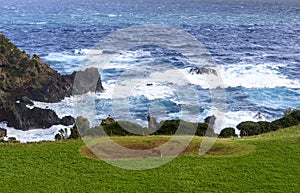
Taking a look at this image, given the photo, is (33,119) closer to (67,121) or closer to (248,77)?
(67,121)

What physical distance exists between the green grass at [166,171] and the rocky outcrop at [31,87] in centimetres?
1958

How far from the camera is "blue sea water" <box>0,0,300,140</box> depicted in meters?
51.0

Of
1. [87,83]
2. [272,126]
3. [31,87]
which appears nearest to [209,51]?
[87,83]

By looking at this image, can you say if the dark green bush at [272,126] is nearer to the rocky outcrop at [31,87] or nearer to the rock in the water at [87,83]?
the rocky outcrop at [31,87]

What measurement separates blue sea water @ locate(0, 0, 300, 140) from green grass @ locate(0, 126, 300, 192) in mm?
20203

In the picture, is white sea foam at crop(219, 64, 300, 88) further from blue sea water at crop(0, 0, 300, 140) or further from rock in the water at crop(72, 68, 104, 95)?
rock in the water at crop(72, 68, 104, 95)

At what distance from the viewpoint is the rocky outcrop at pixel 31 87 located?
4503 cm

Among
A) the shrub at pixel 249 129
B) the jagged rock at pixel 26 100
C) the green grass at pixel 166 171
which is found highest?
the green grass at pixel 166 171

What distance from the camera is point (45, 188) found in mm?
20406

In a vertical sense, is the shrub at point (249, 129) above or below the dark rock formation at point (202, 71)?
above

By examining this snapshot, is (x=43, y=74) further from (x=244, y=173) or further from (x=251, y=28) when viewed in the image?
(x=251, y=28)

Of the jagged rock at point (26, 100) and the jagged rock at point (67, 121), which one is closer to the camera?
the jagged rock at point (67, 121)

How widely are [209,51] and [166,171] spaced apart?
63.6m

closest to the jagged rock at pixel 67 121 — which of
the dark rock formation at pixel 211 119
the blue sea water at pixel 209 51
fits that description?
the blue sea water at pixel 209 51
